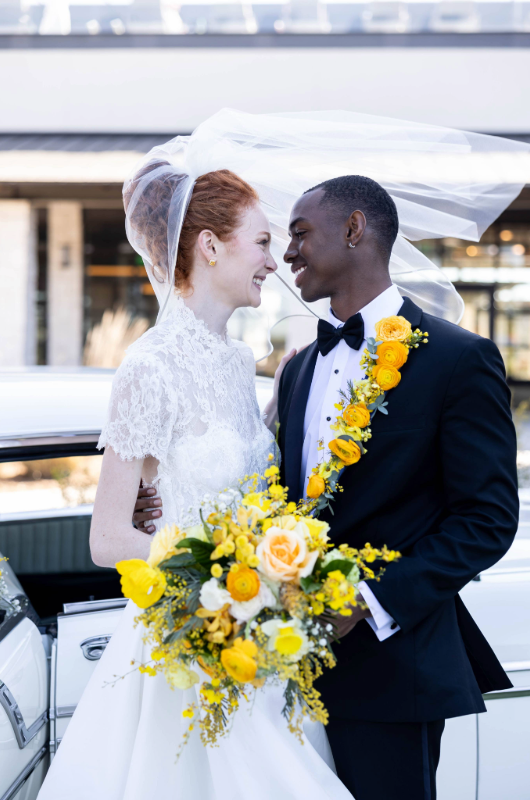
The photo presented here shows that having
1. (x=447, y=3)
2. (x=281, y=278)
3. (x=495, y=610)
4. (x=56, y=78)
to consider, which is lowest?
(x=495, y=610)

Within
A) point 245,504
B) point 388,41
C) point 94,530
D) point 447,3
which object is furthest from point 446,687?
point 447,3

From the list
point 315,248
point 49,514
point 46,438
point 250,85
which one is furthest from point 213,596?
point 250,85

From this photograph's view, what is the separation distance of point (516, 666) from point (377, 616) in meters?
0.99

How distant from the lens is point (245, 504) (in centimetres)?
153

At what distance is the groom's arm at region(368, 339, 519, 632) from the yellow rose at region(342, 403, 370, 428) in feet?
0.58

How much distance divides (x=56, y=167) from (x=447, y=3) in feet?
16.0

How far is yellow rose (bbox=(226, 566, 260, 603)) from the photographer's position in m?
1.36

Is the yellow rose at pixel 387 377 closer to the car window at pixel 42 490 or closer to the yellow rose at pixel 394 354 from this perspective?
the yellow rose at pixel 394 354

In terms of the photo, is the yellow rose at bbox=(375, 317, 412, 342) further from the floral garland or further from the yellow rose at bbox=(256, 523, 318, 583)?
the yellow rose at bbox=(256, 523, 318, 583)

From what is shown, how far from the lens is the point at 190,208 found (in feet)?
7.31

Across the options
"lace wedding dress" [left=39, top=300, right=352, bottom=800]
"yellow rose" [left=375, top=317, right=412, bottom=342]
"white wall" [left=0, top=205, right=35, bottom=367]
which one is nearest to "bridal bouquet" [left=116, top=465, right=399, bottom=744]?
"lace wedding dress" [left=39, top=300, right=352, bottom=800]

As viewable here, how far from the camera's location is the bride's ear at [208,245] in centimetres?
221

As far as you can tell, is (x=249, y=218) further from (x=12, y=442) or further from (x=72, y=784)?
(x=72, y=784)

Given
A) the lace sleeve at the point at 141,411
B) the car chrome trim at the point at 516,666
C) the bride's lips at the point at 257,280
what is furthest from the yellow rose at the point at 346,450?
the car chrome trim at the point at 516,666
